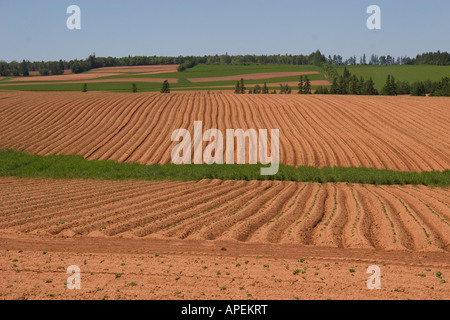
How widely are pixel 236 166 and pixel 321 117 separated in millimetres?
16709

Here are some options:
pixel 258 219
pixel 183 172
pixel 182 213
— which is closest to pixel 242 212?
pixel 258 219

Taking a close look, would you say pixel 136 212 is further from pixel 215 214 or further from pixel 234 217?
pixel 234 217

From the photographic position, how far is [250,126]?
38.3m

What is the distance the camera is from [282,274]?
36.7 feet

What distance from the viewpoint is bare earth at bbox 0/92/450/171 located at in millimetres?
30547

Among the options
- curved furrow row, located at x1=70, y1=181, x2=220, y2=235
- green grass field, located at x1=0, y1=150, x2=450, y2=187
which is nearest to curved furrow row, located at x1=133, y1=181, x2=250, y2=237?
curved furrow row, located at x1=70, y1=181, x2=220, y2=235

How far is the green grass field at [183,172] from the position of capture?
25.2 meters

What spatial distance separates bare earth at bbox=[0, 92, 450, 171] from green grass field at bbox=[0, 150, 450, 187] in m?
1.50

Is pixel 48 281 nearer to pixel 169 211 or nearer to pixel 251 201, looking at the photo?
pixel 169 211

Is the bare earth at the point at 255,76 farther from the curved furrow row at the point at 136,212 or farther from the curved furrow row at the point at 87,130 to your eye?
the curved furrow row at the point at 136,212

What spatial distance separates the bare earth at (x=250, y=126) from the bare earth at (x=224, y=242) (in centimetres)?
803

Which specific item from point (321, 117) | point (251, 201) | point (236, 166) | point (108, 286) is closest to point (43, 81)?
point (321, 117)

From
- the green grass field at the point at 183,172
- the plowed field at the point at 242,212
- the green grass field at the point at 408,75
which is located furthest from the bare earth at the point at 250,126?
the green grass field at the point at 408,75

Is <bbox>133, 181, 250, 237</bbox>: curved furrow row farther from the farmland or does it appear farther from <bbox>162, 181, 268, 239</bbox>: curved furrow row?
<bbox>162, 181, 268, 239</bbox>: curved furrow row
